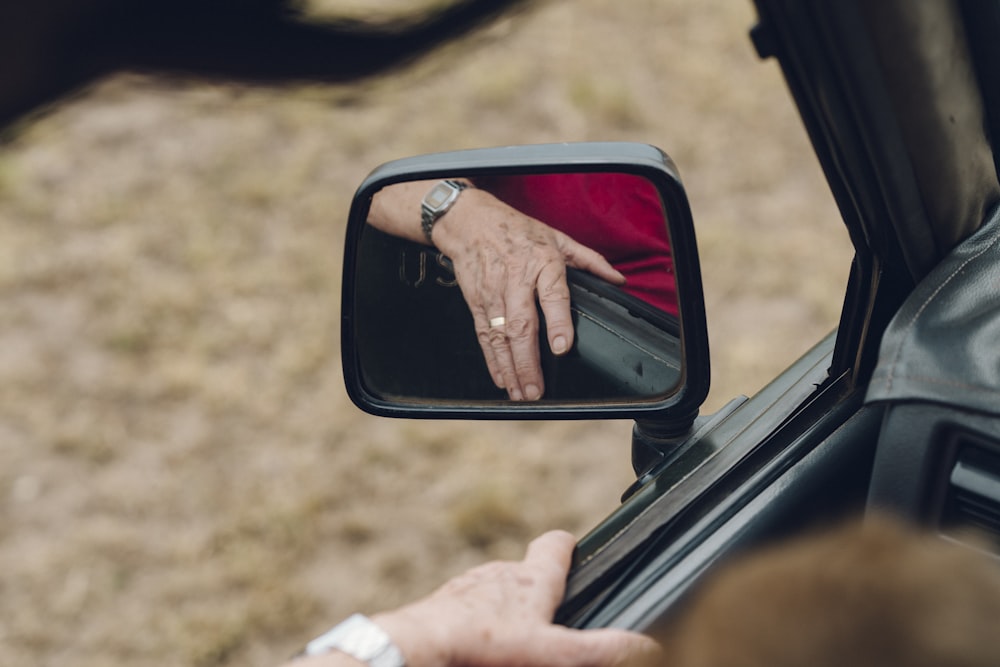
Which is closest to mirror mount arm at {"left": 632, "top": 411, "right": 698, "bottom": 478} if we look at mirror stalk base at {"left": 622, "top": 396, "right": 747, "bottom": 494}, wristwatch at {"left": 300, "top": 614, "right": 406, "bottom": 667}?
mirror stalk base at {"left": 622, "top": 396, "right": 747, "bottom": 494}

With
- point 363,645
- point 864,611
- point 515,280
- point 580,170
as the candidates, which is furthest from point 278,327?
point 864,611

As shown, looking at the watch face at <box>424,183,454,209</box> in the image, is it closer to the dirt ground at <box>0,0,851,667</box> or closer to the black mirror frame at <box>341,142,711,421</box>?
the black mirror frame at <box>341,142,711,421</box>

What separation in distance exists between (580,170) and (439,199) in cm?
36

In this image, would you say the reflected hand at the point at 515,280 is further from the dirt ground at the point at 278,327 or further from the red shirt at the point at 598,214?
the dirt ground at the point at 278,327

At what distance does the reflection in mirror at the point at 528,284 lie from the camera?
1733 mm

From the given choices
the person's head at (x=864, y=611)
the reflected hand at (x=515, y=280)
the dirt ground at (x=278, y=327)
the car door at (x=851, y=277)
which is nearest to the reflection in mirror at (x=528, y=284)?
the reflected hand at (x=515, y=280)

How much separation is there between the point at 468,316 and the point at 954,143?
876 millimetres

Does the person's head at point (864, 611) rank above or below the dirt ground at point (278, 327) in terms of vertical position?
above

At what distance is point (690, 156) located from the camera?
5.27m

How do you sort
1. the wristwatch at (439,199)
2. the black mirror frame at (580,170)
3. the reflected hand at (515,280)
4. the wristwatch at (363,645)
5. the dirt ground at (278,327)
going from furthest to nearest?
the dirt ground at (278,327), the wristwatch at (439,199), the reflected hand at (515,280), the black mirror frame at (580,170), the wristwatch at (363,645)

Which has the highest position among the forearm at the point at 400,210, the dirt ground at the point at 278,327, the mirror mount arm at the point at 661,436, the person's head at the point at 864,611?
the forearm at the point at 400,210

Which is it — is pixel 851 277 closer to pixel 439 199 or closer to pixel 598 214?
pixel 598 214

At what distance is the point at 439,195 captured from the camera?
1844mm

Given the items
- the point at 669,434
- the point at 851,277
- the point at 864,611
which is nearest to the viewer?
the point at 864,611
